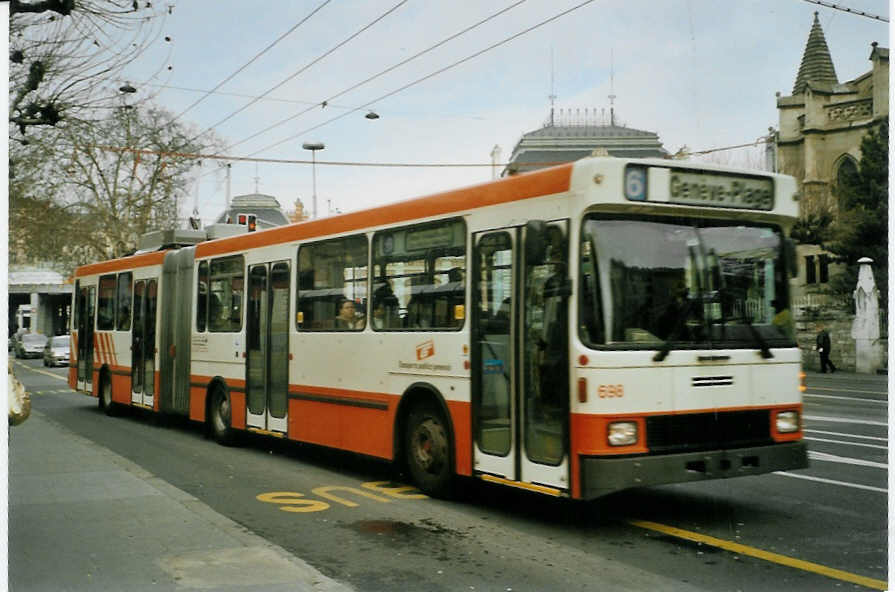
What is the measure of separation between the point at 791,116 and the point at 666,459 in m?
10.7

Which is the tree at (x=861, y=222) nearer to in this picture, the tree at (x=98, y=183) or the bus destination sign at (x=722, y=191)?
the bus destination sign at (x=722, y=191)

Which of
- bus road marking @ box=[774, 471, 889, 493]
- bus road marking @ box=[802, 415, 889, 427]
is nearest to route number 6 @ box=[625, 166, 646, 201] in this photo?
bus road marking @ box=[774, 471, 889, 493]

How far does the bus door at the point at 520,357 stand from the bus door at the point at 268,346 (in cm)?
419

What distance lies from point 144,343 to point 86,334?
3.57 metres

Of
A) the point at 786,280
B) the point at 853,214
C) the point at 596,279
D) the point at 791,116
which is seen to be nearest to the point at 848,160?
the point at 853,214

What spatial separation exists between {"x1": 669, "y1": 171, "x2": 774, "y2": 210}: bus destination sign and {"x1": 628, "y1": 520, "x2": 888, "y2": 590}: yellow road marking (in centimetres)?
261

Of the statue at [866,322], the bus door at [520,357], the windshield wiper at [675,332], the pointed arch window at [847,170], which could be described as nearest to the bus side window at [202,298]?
the bus door at [520,357]

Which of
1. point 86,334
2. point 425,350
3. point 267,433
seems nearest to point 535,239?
point 425,350

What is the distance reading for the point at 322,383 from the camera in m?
11.1

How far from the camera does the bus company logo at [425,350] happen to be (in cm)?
913

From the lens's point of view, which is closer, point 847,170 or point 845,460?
point 845,460

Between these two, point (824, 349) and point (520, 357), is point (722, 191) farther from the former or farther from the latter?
point (824, 349)

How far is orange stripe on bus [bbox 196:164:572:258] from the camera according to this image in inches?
309

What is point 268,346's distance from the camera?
1250 cm
